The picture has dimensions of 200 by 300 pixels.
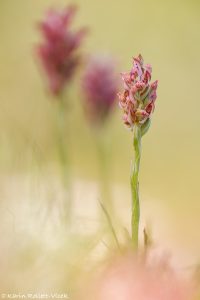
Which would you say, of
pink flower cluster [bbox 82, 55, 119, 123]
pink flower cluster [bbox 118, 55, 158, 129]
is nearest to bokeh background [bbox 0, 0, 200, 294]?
pink flower cluster [bbox 82, 55, 119, 123]

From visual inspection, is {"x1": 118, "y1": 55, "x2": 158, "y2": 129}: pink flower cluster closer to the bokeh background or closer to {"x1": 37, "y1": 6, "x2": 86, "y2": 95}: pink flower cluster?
the bokeh background

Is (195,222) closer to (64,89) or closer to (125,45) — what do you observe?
(64,89)

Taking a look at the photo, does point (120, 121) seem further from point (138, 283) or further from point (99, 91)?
point (138, 283)

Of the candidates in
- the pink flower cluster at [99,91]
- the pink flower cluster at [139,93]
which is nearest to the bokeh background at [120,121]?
the pink flower cluster at [99,91]

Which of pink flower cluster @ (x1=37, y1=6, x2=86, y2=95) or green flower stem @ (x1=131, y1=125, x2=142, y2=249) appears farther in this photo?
pink flower cluster @ (x1=37, y1=6, x2=86, y2=95)

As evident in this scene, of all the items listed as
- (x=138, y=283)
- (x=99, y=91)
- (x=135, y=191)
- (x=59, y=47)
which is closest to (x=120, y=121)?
(x=99, y=91)

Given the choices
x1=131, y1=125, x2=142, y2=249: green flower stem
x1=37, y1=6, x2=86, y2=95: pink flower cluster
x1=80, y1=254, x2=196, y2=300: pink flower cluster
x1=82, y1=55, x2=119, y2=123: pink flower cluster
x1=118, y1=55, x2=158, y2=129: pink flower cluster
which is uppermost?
x1=37, y1=6, x2=86, y2=95: pink flower cluster
